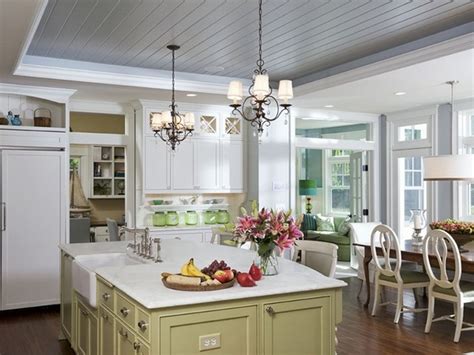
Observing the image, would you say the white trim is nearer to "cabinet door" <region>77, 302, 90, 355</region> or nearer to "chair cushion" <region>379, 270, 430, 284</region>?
"cabinet door" <region>77, 302, 90, 355</region>

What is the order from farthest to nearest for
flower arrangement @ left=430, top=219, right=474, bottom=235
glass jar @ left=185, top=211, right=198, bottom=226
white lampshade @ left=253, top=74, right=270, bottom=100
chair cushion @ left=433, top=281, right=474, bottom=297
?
glass jar @ left=185, top=211, right=198, bottom=226, flower arrangement @ left=430, top=219, right=474, bottom=235, chair cushion @ left=433, top=281, right=474, bottom=297, white lampshade @ left=253, top=74, right=270, bottom=100

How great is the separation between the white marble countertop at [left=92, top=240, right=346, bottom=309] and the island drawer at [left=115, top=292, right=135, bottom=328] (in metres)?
0.08

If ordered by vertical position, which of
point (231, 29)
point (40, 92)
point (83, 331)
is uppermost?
point (231, 29)

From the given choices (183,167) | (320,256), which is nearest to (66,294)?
(320,256)

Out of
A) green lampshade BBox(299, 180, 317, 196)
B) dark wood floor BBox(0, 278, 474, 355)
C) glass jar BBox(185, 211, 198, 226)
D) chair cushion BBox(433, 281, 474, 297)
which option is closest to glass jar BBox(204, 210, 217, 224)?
glass jar BBox(185, 211, 198, 226)

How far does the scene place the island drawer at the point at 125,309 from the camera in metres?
2.54

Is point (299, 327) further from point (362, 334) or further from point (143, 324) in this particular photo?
point (362, 334)

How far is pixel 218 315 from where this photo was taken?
95.1 inches

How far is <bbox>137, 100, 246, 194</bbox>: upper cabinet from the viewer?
21.5 ft

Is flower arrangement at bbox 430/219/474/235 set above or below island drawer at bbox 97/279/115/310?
above

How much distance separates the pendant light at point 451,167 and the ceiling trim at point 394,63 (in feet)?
3.19

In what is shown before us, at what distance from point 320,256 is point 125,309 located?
154cm

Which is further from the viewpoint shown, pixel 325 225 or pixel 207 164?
pixel 325 225

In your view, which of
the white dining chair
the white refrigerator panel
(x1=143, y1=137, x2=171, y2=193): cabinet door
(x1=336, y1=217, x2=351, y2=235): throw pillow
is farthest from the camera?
(x1=336, y1=217, x2=351, y2=235): throw pillow
